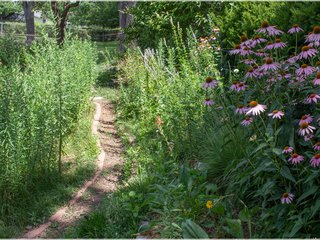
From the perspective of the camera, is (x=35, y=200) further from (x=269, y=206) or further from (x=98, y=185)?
(x=269, y=206)

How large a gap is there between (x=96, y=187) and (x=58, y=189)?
0.43 m

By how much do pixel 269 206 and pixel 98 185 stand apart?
98.9 inches

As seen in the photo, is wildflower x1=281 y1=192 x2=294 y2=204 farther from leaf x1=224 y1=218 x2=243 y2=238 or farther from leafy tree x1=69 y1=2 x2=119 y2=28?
leafy tree x1=69 y1=2 x2=119 y2=28

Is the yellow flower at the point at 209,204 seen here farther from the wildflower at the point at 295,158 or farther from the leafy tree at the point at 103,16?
the leafy tree at the point at 103,16

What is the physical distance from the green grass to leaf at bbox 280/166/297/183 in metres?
2.50

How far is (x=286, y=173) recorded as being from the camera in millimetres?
2789

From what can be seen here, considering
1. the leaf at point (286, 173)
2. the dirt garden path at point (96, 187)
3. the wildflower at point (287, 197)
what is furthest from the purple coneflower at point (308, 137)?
the dirt garden path at point (96, 187)

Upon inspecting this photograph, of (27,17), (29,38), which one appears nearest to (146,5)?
(29,38)

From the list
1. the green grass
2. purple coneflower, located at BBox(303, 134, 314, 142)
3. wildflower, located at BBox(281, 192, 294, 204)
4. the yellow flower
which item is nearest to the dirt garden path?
the green grass

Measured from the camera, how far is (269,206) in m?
3.18

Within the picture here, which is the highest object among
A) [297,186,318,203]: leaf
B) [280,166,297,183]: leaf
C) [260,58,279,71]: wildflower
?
[260,58,279,71]: wildflower

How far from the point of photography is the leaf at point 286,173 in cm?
275

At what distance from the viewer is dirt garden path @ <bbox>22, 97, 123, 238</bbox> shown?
14.0ft

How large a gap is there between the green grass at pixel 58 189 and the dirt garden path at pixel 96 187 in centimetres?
9
